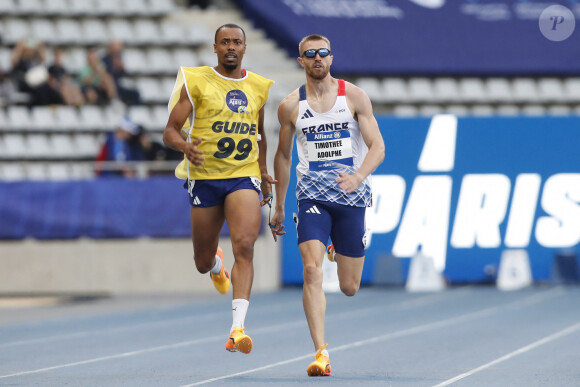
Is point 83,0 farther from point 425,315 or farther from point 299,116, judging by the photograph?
point 299,116

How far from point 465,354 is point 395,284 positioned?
30.9 ft

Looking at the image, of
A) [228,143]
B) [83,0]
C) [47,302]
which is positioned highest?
[83,0]

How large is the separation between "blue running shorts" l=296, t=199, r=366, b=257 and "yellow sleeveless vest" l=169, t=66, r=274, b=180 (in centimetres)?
57

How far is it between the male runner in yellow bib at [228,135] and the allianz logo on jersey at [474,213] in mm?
10691

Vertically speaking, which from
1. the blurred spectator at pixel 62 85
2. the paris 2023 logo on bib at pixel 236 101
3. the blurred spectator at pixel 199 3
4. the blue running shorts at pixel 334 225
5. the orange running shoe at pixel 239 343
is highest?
the blurred spectator at pixel 199 3

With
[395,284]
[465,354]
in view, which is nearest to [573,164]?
[395,284]

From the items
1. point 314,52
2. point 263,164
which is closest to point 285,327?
point 263,164

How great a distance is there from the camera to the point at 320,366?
302 inches

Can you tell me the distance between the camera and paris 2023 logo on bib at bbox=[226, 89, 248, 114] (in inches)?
325

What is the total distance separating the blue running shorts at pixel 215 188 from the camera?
8.35m

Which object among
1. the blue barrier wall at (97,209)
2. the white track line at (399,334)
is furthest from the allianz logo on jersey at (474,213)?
the white track line at (399,334)

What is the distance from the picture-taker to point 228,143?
8.27 meters

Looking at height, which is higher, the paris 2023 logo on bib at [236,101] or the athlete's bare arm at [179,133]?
the paris 2023 logo on bib at [236,101]

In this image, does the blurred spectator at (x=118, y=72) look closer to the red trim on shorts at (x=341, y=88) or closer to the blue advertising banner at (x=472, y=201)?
the blue advertising banner at (x=472, y=201)
